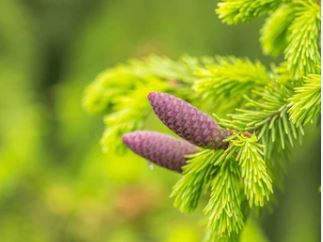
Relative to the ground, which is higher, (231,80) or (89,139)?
(89,139)

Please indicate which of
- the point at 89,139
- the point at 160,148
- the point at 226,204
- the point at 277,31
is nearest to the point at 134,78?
the point at 277,31

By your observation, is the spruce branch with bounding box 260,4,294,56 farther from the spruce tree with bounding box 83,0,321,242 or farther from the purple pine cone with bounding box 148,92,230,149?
the purple pine cone with bounding box 148,92,230,149

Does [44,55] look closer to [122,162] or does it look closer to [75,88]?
[75,88]

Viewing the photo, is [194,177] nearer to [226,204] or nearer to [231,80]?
[226,204]

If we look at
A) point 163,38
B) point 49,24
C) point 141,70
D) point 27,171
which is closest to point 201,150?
point 141,70

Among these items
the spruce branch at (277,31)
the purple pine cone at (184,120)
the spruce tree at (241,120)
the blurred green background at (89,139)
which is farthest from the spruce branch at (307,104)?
Result: the blurred green background at (89,139)
